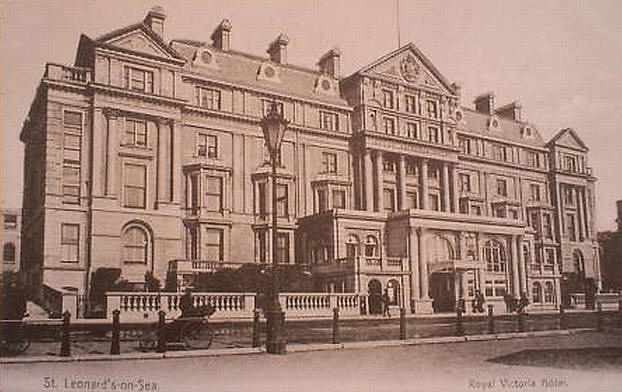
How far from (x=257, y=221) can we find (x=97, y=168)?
3.24m

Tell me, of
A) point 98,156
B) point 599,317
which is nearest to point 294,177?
point 98,156

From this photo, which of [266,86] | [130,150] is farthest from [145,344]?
[266,86]

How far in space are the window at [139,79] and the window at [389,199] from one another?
5.66 meters

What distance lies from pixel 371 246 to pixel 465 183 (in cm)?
218

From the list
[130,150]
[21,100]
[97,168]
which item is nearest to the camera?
[21,100]

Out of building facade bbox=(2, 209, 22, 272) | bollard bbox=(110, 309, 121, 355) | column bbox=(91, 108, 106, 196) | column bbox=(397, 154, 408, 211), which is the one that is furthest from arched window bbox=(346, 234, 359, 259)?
building facade bbox=(2, 209, 22, 272)

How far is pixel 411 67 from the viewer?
9.95m

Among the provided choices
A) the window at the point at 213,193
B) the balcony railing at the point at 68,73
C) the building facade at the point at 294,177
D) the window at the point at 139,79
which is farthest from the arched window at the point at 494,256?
the balcony railing at the point at 68,73

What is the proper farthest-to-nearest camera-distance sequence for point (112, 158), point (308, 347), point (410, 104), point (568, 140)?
point (410, 104) → point (112, 158) → point (568, 140) → point (308, 347)

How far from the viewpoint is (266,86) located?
42.1ft

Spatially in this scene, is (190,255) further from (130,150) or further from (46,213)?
(46,213)

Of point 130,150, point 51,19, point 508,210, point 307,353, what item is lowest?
point 307,353

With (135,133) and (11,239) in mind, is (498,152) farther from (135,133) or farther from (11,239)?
(11,239)

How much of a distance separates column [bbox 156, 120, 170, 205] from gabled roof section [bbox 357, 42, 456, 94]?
10.7 feet
